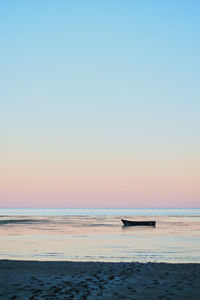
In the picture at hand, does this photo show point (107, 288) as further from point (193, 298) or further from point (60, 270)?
point (60, 270)

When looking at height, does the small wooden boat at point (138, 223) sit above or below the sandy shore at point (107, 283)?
above

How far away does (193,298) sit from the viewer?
1364cm

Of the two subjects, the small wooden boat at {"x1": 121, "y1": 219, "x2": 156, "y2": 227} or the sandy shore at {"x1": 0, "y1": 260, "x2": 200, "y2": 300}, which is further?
the small wooden boat at {"x1": 121, "y1": 219, "x2": 156, "y2": 227}

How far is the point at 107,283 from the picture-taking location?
16.3m

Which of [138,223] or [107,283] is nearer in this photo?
[107,283]

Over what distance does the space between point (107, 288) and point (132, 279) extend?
2.28 m

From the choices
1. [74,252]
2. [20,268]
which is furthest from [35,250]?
[20,268]

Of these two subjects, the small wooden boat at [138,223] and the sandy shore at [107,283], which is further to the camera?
the small wooden boat at [138,223]

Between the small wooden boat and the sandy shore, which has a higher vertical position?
the small wooden boat

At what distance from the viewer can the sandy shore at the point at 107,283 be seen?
14047mm

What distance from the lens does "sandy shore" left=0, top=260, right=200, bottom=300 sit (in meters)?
14.0

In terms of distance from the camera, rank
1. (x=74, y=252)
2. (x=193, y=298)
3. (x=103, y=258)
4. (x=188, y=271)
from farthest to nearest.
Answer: (x=74, y=252) < (x=103, y=258) < (x=188, y=271) < (x=193, y=298)

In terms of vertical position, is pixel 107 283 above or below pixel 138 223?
below

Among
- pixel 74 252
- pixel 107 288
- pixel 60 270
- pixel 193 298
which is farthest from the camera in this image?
pixel 74 252
